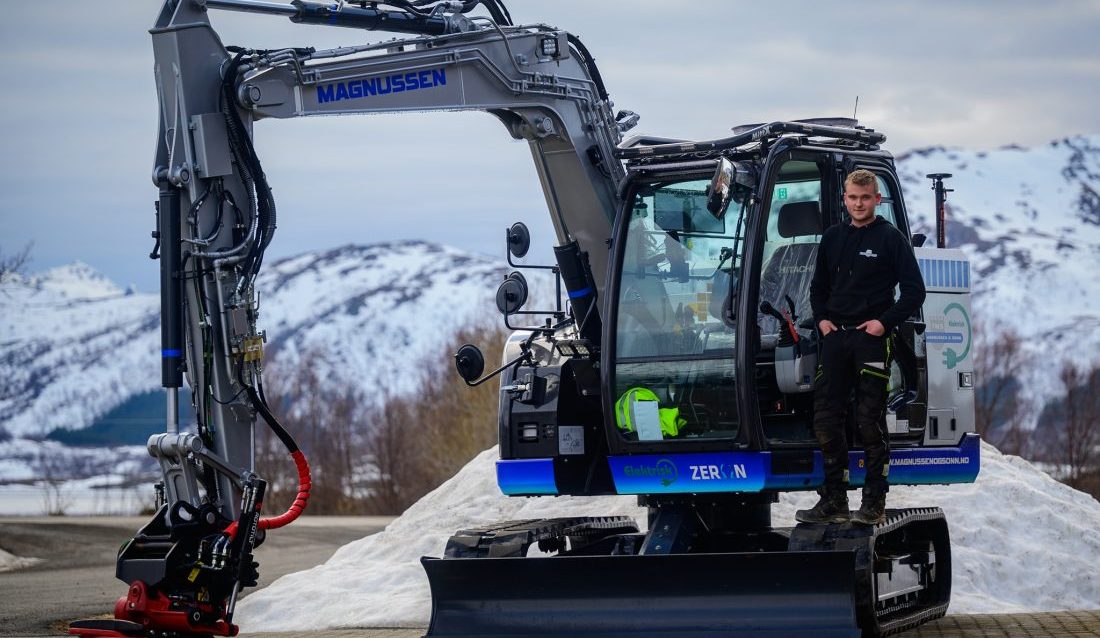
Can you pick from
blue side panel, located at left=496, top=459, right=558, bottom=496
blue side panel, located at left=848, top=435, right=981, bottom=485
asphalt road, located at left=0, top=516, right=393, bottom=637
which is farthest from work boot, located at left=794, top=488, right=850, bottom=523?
asphalt road, located at left=0, top=516, right=393, bottom=637

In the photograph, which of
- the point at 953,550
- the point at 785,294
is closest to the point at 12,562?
the point at 953,550

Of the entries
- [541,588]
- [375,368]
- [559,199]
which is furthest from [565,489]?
[375,368]

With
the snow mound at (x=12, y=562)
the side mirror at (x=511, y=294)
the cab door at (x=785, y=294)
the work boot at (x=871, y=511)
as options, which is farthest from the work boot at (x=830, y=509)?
the snow mound at (x=12, y=562)

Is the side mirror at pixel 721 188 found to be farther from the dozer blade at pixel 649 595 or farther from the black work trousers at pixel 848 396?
the dozer blade at pixel 649 595

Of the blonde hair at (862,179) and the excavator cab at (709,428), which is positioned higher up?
the blonde hair at (862,179)

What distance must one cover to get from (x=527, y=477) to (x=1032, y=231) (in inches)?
6617

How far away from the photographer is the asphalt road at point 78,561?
15461 millimetres

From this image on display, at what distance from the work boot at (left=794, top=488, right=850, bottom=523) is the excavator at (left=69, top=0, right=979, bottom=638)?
0.53 feet

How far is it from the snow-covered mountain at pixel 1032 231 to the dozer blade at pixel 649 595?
107674 mm

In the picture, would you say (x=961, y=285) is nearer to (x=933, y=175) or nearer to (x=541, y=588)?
(x=933, y=175)

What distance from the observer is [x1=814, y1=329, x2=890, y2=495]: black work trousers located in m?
9.73

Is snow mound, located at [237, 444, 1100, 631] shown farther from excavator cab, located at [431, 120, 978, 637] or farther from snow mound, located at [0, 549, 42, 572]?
snow mound, located at [0, 549, 42, 572]

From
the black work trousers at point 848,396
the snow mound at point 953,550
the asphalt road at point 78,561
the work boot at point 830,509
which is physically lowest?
the asphalt road at point 78,561

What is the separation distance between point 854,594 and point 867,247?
6.68 feet
